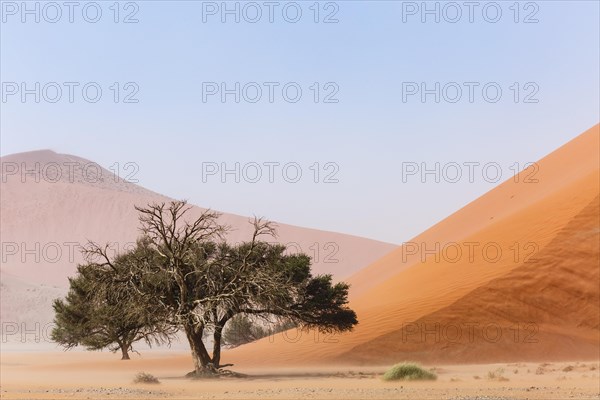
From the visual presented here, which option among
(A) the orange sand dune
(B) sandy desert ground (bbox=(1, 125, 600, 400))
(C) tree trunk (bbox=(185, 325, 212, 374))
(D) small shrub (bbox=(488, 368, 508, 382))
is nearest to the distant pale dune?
(B) sandy desert ground (bbox=(1, 125, 600, 400))

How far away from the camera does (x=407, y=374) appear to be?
26.8m

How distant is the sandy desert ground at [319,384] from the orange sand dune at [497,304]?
2361 mm

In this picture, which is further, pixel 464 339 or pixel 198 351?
pixel 464 339

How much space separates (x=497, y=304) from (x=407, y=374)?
13117 millimetres

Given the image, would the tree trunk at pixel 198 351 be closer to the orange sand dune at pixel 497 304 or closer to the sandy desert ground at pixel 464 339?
the sandy desert ground at pixel 464 339

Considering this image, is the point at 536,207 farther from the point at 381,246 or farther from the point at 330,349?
the point at 381,246

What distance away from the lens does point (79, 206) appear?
138 m

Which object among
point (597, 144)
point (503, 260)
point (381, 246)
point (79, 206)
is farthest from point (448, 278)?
point (79, 206)

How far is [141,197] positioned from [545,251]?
115007 mm

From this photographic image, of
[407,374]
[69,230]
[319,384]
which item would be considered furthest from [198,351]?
[69,230]

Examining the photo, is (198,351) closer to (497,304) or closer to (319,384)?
(319,384)

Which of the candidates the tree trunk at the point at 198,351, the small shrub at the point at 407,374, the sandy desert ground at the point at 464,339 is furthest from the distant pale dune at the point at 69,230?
the small shrub at the point at 407,374

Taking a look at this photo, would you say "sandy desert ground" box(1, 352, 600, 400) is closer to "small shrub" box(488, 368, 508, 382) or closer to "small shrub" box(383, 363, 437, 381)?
"small shrub" box(488, 368, 508, 382)

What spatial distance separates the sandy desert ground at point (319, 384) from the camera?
70.1 feet
